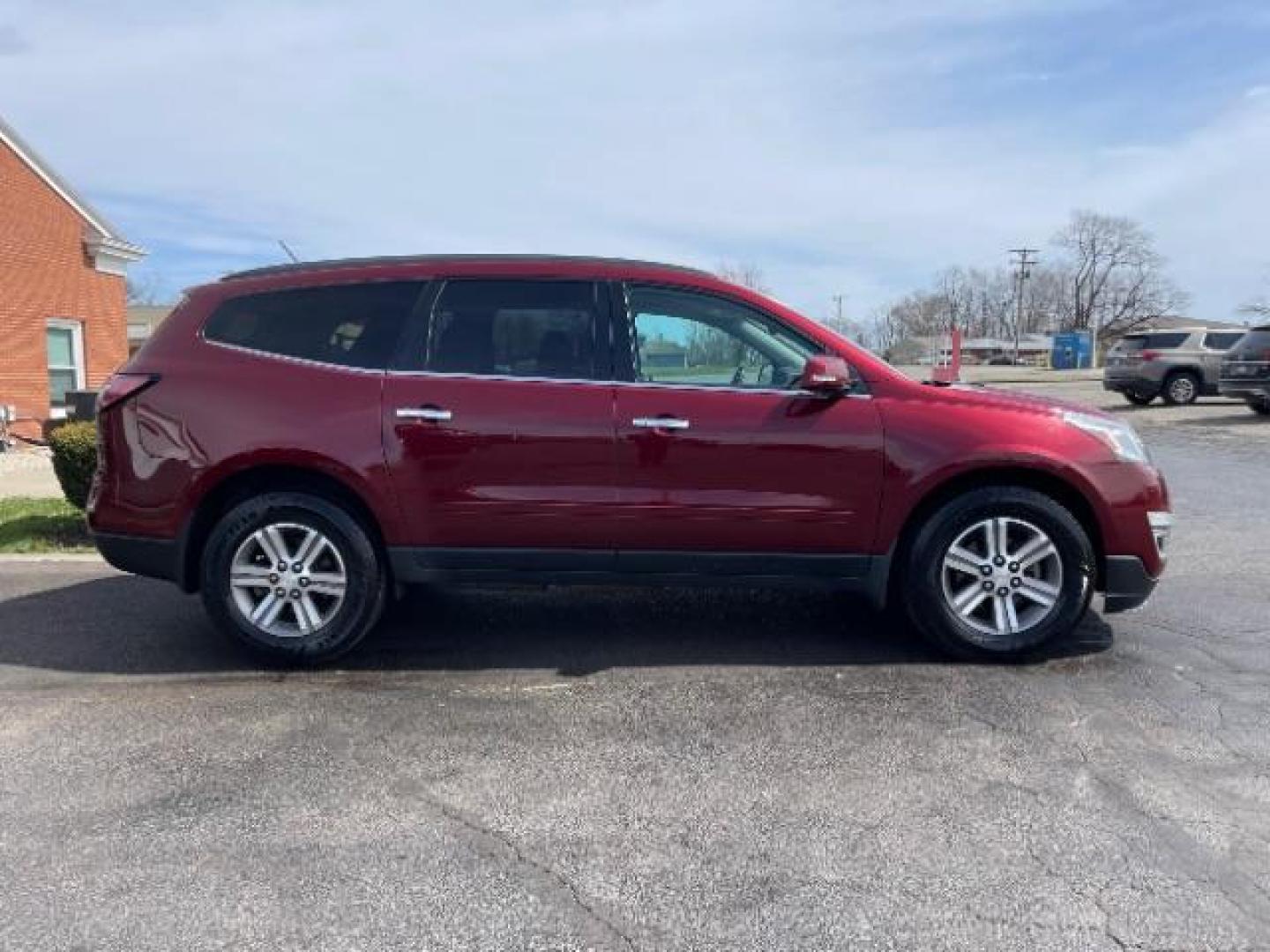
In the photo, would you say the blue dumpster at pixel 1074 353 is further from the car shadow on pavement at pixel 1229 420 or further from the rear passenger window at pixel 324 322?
the rear passenger window at pixel 324 322

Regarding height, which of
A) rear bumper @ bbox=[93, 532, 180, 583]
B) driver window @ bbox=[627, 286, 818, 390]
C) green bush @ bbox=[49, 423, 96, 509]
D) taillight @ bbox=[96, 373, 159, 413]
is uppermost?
driver window @ bbox=[627, 286, 818, 390]

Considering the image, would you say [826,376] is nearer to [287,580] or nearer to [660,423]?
[660,423]

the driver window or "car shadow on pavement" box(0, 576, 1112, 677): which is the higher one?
the driver window

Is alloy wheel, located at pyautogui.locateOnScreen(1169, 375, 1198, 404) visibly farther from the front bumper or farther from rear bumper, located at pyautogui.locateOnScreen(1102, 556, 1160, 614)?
rear bumper, located at pyautogui.locateOnScreen(1102, 556, 1160, 614)

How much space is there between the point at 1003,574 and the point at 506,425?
2350mm

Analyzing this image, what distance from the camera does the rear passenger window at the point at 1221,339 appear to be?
74.5ft

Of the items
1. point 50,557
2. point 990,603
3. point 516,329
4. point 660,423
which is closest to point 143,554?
point 516,329

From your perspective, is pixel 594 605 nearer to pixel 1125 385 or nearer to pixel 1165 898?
pixel 1165 898

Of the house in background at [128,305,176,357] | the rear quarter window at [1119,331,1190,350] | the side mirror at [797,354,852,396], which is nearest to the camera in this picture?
the side mirror at [797,354,852,396]

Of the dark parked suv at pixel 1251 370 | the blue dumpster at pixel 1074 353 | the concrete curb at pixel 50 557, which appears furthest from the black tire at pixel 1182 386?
the blue dumpster at pixel 1074 353

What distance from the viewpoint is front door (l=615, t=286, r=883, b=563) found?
14.8 ft

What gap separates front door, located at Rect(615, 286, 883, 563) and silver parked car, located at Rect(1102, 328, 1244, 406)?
68.5ft

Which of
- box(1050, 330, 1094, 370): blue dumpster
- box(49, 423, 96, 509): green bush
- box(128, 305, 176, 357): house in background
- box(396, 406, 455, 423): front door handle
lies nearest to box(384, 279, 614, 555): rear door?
box(396, 406, 455, 423): front door handle

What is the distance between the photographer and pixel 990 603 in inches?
182
